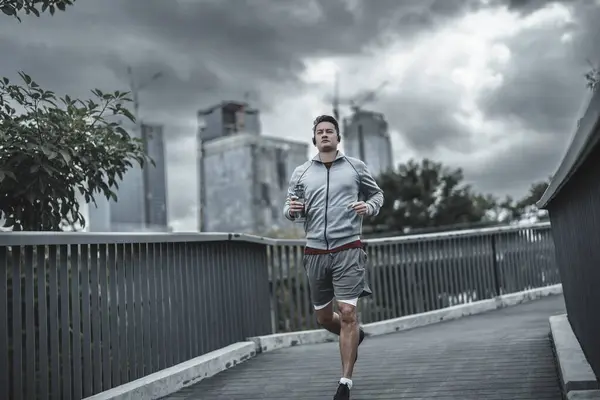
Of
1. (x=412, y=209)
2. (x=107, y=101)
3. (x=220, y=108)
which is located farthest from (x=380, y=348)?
(x=220, y=108)

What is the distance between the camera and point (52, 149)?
5387 millimetres

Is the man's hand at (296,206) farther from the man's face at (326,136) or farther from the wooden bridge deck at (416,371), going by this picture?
the wooden bridge deck at (416,371)

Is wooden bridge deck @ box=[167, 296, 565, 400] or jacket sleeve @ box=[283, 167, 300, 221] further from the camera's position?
jacket sleeve @ box=[283, 167, 300, 221]

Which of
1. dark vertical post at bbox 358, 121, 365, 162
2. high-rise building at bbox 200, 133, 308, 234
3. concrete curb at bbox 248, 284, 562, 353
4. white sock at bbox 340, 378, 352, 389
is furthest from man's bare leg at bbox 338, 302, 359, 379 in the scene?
dark vertical post at bbox 358, 121, 365, 162

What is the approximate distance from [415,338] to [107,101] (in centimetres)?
398

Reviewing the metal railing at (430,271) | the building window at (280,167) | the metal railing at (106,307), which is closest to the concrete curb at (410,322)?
the metal railing at (430,271)

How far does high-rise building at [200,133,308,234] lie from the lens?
87.8m

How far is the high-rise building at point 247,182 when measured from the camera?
8781cm

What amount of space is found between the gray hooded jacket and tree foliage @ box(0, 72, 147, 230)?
1593 millimetres

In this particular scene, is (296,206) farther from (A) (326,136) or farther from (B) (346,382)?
(B) (346,382)

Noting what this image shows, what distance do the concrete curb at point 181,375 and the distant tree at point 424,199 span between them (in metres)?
41.3

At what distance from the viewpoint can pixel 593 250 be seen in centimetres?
340

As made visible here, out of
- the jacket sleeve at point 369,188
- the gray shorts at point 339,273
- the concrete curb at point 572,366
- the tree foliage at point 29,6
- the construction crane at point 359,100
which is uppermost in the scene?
the construction crane at point 359,100

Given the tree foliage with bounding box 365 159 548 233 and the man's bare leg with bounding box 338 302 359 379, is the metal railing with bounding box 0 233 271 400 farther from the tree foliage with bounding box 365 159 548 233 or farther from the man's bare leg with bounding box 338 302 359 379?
the tree foliage with bounding box 365 159 548 233
